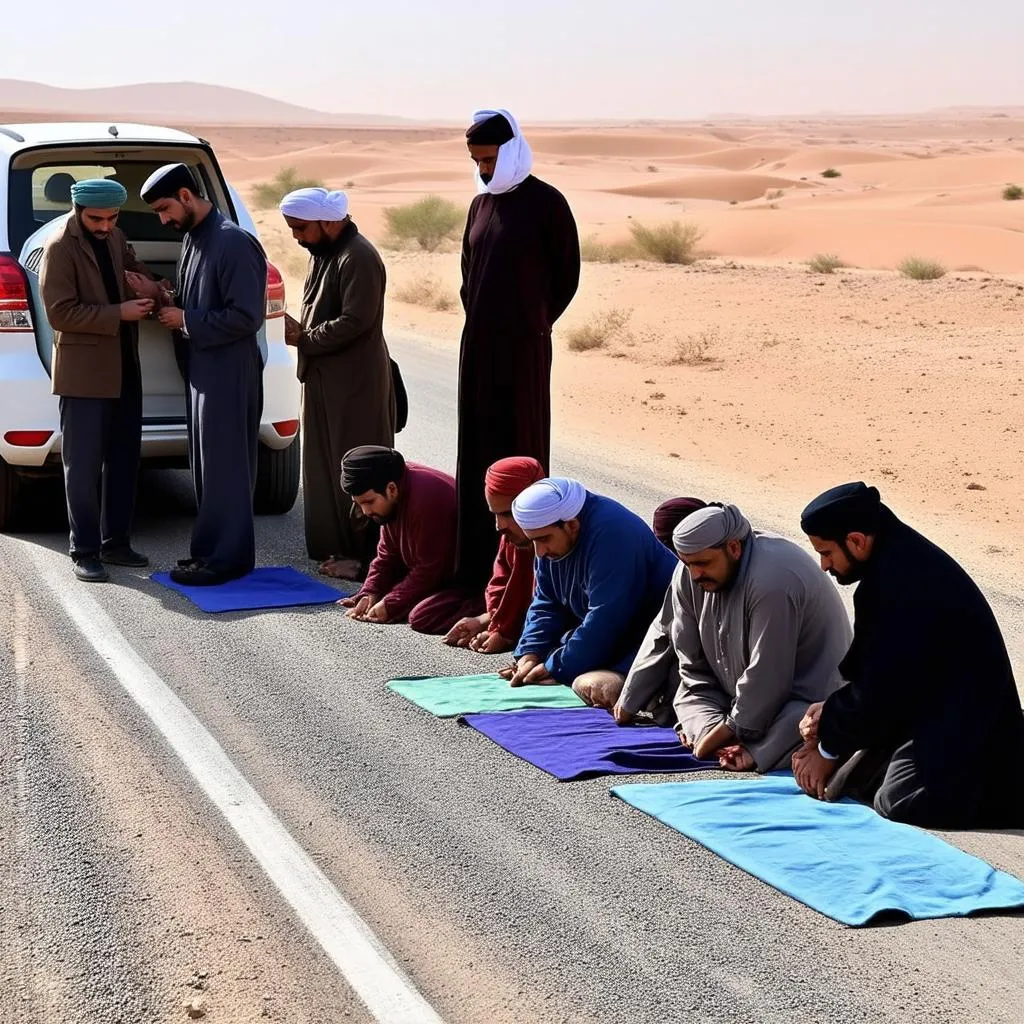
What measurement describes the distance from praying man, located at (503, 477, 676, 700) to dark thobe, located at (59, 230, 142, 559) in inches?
109

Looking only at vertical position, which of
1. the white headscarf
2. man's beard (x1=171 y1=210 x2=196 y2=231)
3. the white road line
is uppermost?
the white headscarf

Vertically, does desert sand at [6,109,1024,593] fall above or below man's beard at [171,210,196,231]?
below

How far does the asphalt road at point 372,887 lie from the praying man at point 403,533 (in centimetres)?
76

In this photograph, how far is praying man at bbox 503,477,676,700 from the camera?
21.2ft

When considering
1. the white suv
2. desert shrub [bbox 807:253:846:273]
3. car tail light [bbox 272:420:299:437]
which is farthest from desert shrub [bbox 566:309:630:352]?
car tail light [bbox 272:420:299:437]

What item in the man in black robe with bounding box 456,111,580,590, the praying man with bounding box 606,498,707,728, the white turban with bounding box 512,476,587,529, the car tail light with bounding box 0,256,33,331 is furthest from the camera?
the car tail light with bounding box 0,256,33,331

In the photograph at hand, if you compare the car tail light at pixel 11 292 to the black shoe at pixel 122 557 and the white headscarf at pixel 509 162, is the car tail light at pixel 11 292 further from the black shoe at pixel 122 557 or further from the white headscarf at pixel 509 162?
the white headscarf at pixel 509 162

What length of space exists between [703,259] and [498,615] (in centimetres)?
2935

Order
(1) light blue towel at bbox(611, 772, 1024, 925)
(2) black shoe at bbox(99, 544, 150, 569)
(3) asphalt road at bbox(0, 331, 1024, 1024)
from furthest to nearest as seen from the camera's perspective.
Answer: (2) black shoe at bbox(99, 544, 150, 569) < (1) light blue towel at bbox(611, 772, 1024, 925) < (3) asphalt road at bbox(0, 331, 1024, 1024)

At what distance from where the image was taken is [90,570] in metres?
8.26

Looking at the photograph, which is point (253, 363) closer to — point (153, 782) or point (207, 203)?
point (207, 203)

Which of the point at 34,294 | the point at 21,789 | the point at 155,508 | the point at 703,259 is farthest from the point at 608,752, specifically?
the point at 703,259

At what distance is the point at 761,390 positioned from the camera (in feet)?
53.9

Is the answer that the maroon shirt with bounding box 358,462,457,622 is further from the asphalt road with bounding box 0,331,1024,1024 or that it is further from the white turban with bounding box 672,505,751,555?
the white turban with bounding box 672,505,751,555
